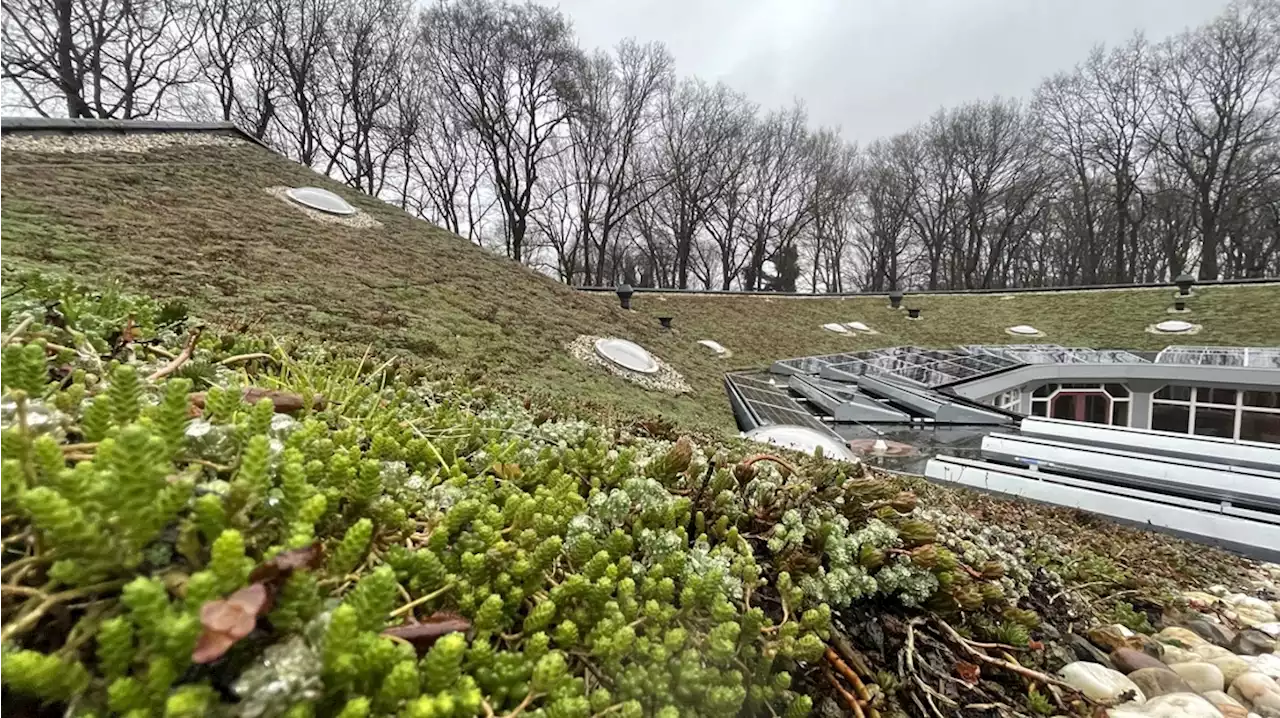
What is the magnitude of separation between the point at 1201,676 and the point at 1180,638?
0.30m

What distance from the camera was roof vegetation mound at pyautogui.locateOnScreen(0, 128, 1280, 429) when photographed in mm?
5312

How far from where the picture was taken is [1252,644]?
5.88 ft

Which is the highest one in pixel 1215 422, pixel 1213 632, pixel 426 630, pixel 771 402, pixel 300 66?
pixel 300 66

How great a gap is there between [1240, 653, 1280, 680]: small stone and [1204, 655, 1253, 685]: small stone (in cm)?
2

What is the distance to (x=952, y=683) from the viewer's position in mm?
1205

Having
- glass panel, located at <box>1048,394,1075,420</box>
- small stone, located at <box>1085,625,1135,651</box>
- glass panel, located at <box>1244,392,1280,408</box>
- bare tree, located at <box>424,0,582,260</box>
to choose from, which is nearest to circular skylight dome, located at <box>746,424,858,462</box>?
small stone, located at <box>1085,625,1135,651</box>

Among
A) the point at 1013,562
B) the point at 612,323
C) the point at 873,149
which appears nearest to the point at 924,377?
the point at 612,323

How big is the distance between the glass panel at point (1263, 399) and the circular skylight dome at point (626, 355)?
13.6m

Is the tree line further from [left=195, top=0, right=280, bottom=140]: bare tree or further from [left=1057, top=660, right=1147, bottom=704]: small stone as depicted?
[left=1057, top=660, right=1147, bottom=704]: small stone

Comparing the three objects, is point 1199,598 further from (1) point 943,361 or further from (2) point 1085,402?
(2) point 1085,402

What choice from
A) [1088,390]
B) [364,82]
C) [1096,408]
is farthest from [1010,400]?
[364,82]

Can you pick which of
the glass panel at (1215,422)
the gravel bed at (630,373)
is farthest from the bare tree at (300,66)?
the glass panel at (1215,422)

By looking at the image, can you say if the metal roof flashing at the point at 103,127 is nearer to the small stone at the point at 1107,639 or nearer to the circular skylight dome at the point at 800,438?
A: the circular skylight dome at the point at 800,438

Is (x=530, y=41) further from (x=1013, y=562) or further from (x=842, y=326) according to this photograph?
(x=1013, y=562)
